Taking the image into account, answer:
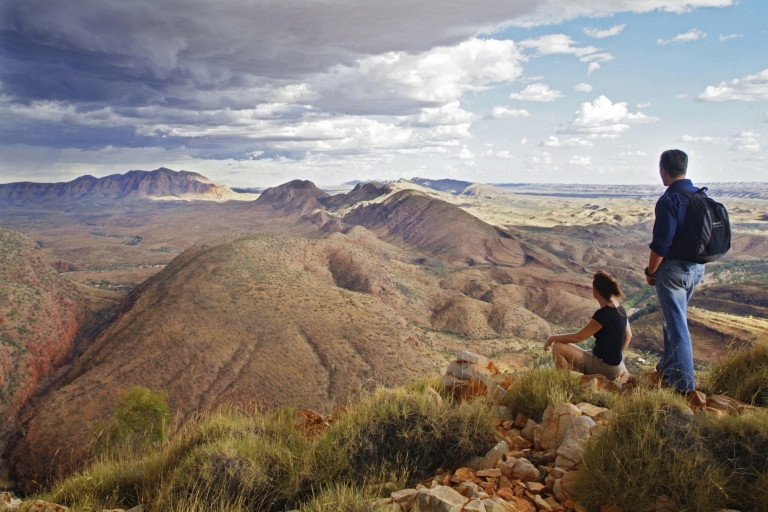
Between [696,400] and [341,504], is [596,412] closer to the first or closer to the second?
[696,400]

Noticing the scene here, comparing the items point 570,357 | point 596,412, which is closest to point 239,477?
point 596,412

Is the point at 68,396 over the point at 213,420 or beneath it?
beneath

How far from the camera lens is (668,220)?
685cm

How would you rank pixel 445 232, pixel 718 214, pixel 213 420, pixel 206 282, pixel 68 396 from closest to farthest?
1. pixel 718 214
2. pixel 213 420
3. pixel 68 396
4. pixel 206 282
5. pixel 445 232

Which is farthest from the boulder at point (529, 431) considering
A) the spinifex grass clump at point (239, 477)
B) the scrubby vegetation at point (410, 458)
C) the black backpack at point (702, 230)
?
the black backpack at point (702, 230)

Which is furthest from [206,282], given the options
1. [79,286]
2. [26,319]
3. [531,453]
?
[531,453]

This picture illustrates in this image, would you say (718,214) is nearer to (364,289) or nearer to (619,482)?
(619,482)

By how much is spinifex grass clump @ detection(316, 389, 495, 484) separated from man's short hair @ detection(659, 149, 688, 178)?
15.7 feet

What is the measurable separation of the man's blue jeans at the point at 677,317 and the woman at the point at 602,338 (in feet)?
2.24

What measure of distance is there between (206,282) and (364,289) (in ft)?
77.7

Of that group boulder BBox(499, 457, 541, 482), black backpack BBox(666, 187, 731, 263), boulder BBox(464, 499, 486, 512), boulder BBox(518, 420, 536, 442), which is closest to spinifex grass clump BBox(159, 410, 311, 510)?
boulder BBox(464, 499, 486, 512)

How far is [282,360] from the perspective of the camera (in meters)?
39.4

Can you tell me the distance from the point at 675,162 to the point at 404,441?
5996 millimetres

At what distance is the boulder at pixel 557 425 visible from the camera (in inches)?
236
